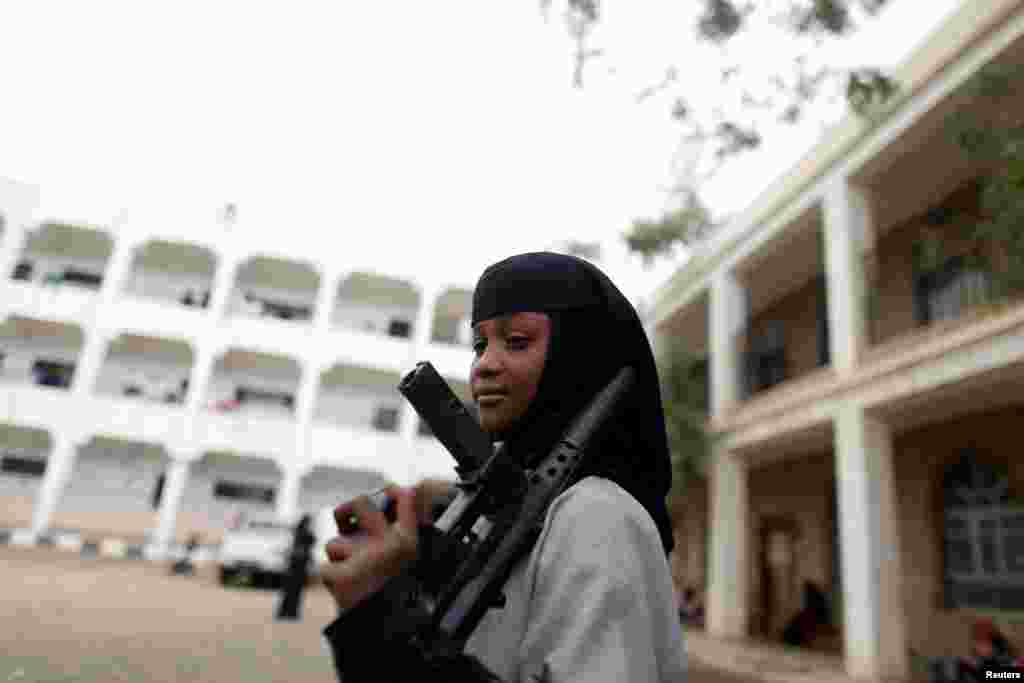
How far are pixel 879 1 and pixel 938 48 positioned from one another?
246cm

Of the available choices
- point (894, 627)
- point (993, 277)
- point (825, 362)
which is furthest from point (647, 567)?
point (825, 362)

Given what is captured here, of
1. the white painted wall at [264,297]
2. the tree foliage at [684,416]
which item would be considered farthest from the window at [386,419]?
the tree foliage at [684,416]

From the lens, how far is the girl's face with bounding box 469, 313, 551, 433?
45.8 inches

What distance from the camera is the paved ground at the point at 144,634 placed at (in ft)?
13.0

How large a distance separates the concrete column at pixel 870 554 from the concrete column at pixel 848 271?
785 millimetres

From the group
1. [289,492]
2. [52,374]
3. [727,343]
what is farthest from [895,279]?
[52,374]

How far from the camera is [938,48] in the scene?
7.26 metres

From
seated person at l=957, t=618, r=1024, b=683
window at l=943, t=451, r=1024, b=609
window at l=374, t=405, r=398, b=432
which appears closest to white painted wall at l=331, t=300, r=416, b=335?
window at l=374, t=405, r=398, b=432

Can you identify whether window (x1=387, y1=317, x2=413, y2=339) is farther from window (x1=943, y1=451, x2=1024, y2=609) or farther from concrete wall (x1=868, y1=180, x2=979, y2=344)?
window (x1=943, y1=451, x2=1024, y2=609)

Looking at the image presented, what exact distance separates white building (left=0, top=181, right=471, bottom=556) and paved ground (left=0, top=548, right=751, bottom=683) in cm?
656

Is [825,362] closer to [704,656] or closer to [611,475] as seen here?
[704,656]

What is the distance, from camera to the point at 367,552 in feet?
2.75

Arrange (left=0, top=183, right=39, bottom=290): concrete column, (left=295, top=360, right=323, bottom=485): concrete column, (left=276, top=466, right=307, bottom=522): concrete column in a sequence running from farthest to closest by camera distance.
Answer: (left=295, top=360, right=323, bottom=485): concrete column, (left=276, top=466, right=307, bottom=522): concrete column, (left=0, top=183, right=39, bottom=290): concrete column

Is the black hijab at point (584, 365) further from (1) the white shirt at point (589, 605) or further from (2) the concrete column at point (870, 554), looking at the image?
(2) the concrete column at point (870, 554)
